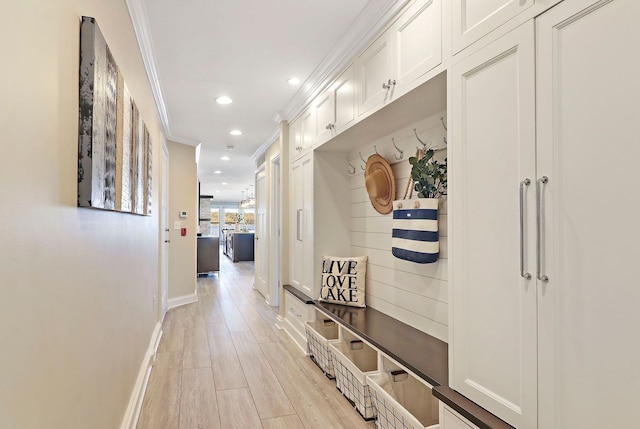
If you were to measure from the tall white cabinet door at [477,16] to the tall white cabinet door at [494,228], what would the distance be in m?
0.07

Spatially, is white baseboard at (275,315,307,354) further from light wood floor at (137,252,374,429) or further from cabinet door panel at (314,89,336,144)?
cabinet door panel at (314,89,336,144)

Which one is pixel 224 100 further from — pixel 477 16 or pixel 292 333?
pixel 477 16

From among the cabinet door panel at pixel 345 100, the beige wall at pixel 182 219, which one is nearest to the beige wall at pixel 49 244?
the cabinet door panel at pixel 345 100

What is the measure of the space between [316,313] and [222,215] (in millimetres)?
17438

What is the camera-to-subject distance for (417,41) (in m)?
1.80

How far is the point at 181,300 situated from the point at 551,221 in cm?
524

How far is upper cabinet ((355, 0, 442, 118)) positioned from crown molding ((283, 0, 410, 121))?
6 centimetres

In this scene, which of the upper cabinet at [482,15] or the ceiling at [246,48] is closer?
the upper cabinet at [482,15]

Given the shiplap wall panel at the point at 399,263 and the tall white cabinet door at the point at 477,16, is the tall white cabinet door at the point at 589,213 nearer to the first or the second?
the tall white cabinet door at the point at 477,16

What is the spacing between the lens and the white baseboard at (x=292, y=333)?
3.49m

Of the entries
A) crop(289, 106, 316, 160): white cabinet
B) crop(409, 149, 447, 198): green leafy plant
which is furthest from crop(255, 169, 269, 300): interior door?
crop(409, 149, 447, 198): green leafy plant

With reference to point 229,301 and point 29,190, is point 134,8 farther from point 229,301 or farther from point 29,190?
point 229,301

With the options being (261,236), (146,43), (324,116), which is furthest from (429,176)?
(261,236)

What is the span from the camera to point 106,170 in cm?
138
